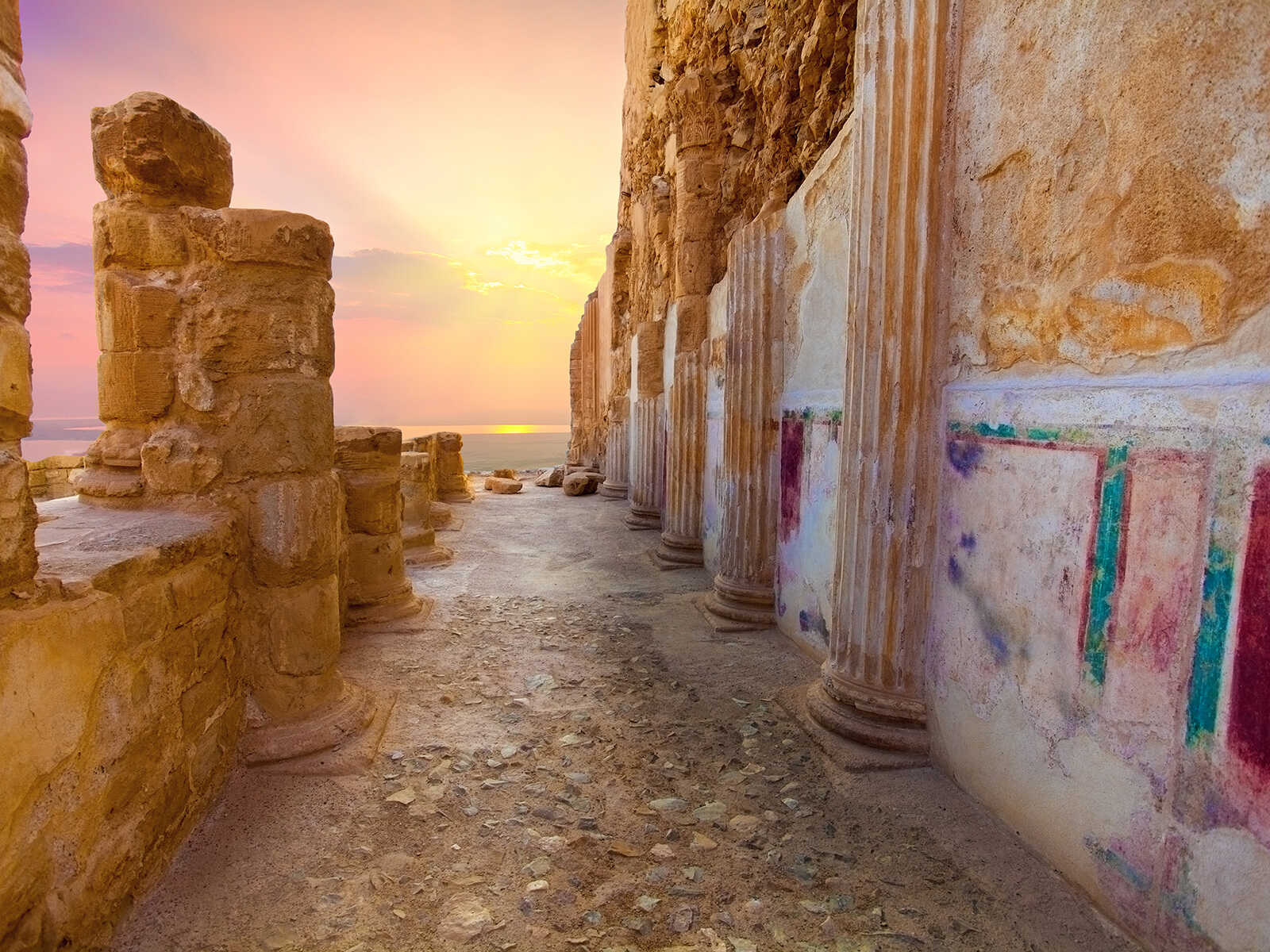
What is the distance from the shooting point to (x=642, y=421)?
8742 millimetres

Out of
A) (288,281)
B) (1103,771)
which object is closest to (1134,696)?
(1103,771)

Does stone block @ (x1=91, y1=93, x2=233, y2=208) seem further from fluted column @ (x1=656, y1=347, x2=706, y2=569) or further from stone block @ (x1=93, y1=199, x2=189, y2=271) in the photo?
fluted column @ (x1=656, y1=347, x2=706, y2=569)

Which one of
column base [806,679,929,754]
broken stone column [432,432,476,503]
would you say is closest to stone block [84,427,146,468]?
column base [806,679,929,754]

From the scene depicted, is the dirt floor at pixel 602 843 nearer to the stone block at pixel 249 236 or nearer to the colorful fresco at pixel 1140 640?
the colorful fresco at pixel 1140 640

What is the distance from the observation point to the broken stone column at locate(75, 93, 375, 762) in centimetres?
270

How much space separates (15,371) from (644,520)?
275 inches

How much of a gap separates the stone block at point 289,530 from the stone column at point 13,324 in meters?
1.08

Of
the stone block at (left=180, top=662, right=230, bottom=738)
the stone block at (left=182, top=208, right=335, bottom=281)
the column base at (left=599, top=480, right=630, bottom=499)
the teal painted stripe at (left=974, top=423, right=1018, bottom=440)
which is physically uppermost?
the stone block at (left=182, top=208, right=335, bottom=281)

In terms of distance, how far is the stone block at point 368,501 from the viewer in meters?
4.56

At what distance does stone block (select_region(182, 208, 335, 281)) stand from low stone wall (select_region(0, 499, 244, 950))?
3.59ft

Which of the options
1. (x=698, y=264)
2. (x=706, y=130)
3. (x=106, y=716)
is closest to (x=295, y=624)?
(x=106, y=716)

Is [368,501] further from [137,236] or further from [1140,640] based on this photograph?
[1140,640]

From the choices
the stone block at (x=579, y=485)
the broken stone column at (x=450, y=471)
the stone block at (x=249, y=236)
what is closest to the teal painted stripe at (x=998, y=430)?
the stone block at (x=249, y=236)

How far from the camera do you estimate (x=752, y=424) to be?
15.1ft
